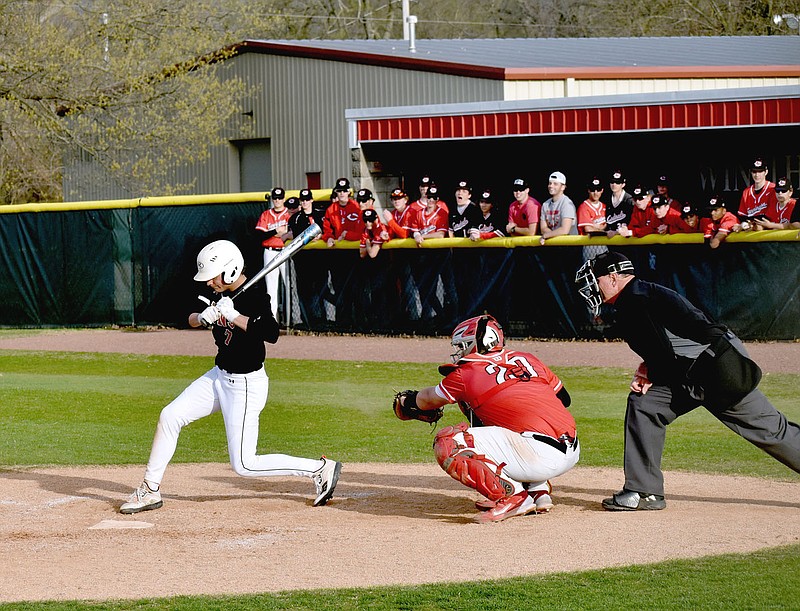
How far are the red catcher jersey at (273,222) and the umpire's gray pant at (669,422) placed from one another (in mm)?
12188

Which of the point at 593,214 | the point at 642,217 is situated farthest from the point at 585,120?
the point at 642,217

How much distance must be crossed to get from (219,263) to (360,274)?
1115cm

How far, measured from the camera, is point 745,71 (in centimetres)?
2298

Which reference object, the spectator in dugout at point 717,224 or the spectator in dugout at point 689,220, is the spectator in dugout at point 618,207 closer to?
the spectator in dugout at point 689,220

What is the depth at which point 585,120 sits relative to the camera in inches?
774

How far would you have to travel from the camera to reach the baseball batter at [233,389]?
24.3 ft

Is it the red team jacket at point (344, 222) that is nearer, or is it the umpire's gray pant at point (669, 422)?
the umpire's gray pant at point (669, 422)

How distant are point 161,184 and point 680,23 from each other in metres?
23.8

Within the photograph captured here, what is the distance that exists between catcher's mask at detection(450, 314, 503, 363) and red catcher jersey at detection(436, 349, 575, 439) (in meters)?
0.04

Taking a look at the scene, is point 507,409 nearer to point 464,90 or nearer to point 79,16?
point 464,90

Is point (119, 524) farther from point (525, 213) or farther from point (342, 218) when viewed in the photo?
point (342, 218)

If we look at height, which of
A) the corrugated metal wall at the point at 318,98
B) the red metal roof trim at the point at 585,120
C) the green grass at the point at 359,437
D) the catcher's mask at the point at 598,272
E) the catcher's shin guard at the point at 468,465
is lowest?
the green grass at the point at 359,437

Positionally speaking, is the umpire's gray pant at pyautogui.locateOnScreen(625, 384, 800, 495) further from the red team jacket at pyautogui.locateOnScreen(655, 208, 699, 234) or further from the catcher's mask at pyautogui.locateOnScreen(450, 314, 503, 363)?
the red team jacket at pyautogui.locateOnScreen(655, 208, 699, 234)

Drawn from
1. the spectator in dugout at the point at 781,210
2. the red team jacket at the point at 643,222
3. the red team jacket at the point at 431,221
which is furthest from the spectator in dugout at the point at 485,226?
the spectator in dugout at the point at 781,210
